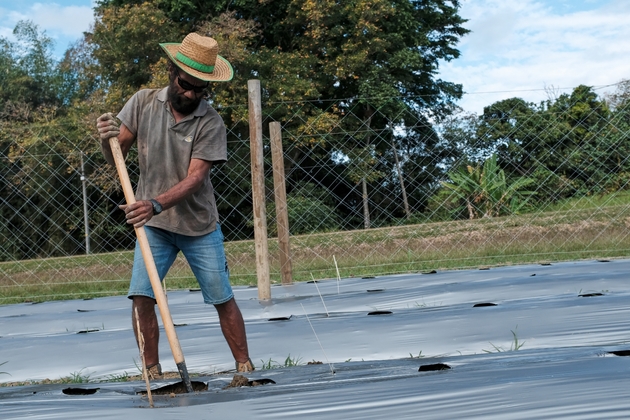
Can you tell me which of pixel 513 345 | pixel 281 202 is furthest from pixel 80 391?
pixel 281 202

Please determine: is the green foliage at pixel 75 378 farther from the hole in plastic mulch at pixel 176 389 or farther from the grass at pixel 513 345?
the grass at pixel 513 345

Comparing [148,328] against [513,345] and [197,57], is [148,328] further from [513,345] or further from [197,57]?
[513,345]

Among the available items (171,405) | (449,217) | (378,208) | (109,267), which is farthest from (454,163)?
(171,405)

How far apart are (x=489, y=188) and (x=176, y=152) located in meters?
6.42

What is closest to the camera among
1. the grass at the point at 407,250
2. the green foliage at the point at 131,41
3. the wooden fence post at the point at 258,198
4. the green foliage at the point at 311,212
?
the wooden fence post at the point at 258,198

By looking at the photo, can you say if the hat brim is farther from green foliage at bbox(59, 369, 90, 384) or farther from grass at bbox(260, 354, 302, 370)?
green foliage at bbox(59, 369, 90, 384)

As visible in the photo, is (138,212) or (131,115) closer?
(138,212)

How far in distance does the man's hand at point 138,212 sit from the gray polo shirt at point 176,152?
0.82 ft

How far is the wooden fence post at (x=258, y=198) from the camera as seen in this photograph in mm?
4562

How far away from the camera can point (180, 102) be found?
256cm

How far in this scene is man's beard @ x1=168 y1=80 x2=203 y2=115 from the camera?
2551mm

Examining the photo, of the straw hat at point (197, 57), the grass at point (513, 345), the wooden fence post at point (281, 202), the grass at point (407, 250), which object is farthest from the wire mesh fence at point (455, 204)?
the straw hat at point (197, 57)

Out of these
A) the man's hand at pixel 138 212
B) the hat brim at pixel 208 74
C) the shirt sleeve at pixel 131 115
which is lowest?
the man's hand at pixel 138 212

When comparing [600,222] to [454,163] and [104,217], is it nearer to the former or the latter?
[454,163]
